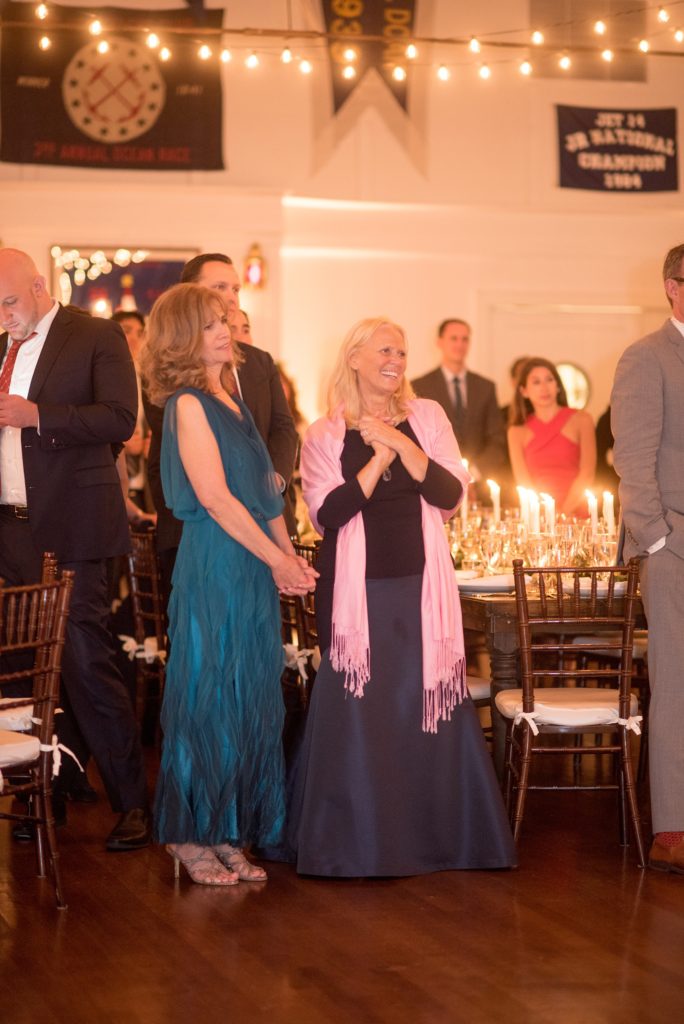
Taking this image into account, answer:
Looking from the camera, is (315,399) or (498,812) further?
(315,399)

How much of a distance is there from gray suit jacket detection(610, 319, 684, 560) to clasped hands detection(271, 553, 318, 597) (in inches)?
42.8

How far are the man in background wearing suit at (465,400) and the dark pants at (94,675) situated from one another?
189 inches

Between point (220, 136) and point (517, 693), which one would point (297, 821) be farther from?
point (220, 136)

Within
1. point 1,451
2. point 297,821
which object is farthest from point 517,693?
point 1,451

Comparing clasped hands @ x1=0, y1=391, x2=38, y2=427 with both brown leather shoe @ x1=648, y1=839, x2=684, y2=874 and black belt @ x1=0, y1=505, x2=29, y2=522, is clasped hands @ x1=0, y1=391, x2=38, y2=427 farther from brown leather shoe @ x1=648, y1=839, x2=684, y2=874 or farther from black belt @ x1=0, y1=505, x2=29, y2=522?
brown leather shoe @ x1=648, y1=839, x2=684, y2=874

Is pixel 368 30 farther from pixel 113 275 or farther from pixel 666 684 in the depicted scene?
pixel 666 684


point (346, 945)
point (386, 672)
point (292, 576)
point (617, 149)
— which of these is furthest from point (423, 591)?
point (617, 149)

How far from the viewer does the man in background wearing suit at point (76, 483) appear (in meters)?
4.70

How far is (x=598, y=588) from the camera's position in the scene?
5.09 meters

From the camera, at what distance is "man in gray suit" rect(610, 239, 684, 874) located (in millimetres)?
4531

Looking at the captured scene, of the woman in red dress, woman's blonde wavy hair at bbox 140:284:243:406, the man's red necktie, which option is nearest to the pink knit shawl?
woman's blonde wavy hair at bbox 140:284:243:406

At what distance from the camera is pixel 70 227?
412 inches

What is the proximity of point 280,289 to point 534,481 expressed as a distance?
10.8 feet

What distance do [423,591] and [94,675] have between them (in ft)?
3.68
